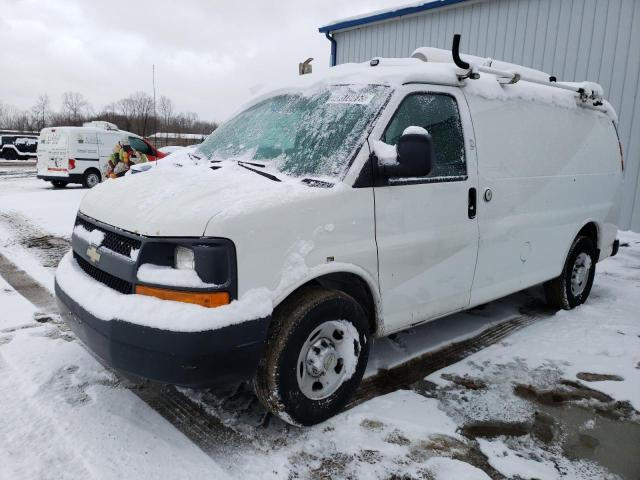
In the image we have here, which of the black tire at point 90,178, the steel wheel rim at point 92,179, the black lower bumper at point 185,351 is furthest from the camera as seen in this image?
the steel wheel rim at point 92,179

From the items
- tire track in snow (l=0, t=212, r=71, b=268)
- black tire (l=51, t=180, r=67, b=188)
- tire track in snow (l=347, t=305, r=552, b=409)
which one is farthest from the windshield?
black tire (l=51, t=180, r=67, b=188)

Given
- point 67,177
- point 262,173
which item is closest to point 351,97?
point 262,173

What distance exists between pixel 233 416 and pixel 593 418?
2.25 metres

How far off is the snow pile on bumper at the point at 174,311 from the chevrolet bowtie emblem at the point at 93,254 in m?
0.23

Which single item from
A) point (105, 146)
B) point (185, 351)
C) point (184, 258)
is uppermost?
point (105, 146)

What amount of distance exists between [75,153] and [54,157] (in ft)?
2.17

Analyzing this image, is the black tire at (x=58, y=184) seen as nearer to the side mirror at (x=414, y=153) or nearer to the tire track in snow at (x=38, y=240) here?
the tire track in snow at (x=38, y=240)

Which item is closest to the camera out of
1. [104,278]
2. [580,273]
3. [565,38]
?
[104,278]

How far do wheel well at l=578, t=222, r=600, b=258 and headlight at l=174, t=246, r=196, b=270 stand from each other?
4.26 m

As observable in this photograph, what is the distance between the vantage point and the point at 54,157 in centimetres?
1577

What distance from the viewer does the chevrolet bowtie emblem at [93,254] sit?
9.73 feet

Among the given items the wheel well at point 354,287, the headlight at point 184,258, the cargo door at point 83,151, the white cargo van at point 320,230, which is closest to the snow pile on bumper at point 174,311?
the white cargo van at point 320,230

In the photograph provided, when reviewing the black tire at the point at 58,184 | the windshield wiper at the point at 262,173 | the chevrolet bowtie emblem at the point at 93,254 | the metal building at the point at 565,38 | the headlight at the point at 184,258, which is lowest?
the black tire at the point at 58,184

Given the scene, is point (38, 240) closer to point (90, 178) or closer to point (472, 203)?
point (472, 203)
